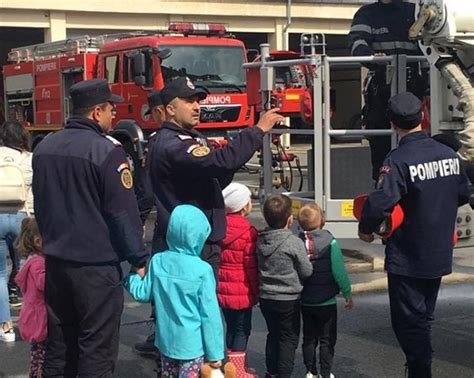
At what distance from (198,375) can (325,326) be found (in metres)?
1.13

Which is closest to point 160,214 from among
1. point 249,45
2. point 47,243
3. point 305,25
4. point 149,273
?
point 149,273

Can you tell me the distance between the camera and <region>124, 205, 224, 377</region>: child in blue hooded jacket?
4539mm

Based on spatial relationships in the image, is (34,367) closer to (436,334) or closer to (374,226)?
(374,226)

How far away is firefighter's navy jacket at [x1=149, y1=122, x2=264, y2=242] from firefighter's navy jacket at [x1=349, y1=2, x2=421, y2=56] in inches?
91.1

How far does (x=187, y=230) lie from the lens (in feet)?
14.9

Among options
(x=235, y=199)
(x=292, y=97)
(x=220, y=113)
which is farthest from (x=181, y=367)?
(x=220, y=113)

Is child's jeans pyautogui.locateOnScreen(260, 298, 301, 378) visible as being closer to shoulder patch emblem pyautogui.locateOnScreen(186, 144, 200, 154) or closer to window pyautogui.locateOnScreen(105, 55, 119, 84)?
shoulder patch emblem pyautogui.locateOnScreen(186, 144, 200, 154)

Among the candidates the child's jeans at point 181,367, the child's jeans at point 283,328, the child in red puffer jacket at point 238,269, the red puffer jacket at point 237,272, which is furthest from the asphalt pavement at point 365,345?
the child's jeans at point 181,367

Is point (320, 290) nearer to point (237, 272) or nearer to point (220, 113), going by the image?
point (237, 272)

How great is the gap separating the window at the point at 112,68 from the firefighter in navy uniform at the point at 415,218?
39.4 ft

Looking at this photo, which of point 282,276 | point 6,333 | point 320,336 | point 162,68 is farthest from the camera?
point 162,68

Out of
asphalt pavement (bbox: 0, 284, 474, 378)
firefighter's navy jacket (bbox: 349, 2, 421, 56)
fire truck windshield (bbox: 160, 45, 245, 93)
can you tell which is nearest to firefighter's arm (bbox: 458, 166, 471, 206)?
asphalt pavement (bbox: 0, 284, 474, 378)

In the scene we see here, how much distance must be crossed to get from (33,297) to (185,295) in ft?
3.07

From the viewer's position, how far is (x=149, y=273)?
4.66 m
